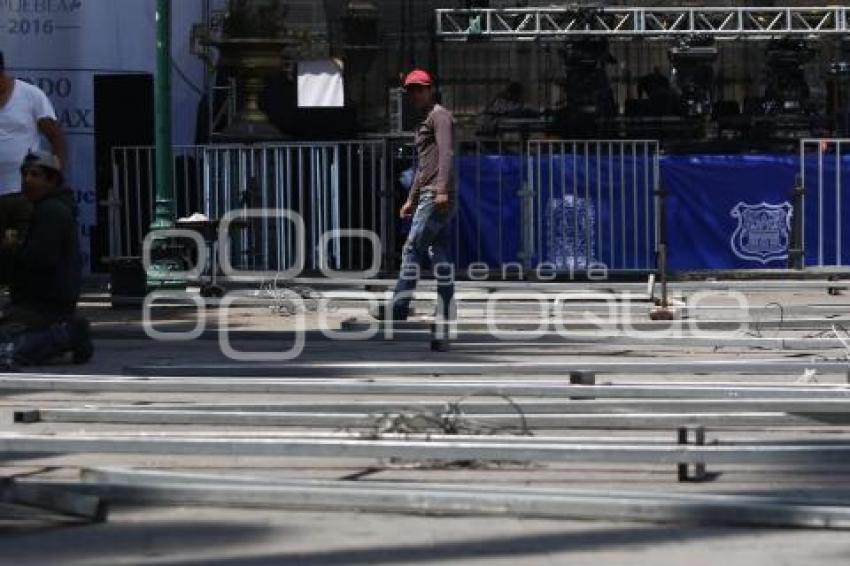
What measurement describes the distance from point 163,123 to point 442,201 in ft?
14.1

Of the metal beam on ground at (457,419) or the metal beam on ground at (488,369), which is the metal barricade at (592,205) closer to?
the metal beam on ground at (488,369)

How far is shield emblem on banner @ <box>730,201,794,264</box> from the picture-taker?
19078 mm

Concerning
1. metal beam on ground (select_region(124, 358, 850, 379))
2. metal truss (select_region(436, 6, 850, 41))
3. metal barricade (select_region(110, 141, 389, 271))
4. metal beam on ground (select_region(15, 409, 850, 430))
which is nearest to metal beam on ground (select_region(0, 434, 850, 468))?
metal beam on ground (select_region(15, 409, 850, 430))

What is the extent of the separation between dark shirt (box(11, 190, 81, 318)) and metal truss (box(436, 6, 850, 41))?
11516 mm

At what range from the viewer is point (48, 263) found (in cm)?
1001

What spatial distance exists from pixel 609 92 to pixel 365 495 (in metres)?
17.3

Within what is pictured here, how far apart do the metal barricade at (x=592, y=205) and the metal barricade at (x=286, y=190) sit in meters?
1.75

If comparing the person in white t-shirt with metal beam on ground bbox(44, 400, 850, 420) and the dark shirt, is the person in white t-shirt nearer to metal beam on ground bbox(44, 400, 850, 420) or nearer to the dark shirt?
the dark shirt

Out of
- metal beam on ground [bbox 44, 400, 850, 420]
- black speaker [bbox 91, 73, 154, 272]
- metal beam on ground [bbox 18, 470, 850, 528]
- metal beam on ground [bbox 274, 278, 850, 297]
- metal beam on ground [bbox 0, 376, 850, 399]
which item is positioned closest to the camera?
metal beam on ground [bbox 18, 470, 850, 528]

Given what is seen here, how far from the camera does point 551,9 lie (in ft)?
69.5

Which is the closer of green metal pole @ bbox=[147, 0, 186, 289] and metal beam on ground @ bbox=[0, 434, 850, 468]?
metal beam on ground @ bbox=[0, 434, 850, 468]

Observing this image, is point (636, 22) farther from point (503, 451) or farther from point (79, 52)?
point (503, 451)

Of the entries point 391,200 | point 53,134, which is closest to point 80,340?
point 53,134

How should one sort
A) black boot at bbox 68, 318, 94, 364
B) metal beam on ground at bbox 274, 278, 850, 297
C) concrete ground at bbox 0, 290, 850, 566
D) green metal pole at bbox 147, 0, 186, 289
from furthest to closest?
green metal pole at bbox 147, 0, 186, 289, metal beam on ground at bbox 274, 278, 850, 297, black boot at bbox 68, 318, 94, 364, concrete ground at bbox 0, 290, 850, 566
